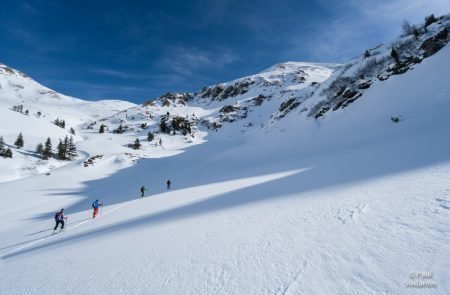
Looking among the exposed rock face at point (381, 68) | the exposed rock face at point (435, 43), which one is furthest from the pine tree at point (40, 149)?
the exposed rock face at point (435, 43)

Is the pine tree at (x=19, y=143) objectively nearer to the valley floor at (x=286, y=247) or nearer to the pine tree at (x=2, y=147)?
the pine tree at (x=2, y=147)

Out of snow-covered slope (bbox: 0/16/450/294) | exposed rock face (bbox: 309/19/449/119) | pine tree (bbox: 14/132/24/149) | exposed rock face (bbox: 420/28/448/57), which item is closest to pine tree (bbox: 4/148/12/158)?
pine tree (bbox: 14/132/24/149)

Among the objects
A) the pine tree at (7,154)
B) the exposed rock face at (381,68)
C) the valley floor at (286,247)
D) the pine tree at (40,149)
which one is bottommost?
the valley floor at (286,247)

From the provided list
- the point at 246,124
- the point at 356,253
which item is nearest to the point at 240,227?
the point at 356,253

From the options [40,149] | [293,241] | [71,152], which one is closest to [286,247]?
[293,241]

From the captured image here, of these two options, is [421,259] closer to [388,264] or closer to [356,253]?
[388,264]

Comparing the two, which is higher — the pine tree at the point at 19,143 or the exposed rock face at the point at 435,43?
the exposed rock face at the point at 435,43

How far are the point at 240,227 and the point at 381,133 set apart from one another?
66.0ft

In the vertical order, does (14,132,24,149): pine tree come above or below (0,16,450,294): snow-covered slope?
above

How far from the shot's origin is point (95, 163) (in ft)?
157

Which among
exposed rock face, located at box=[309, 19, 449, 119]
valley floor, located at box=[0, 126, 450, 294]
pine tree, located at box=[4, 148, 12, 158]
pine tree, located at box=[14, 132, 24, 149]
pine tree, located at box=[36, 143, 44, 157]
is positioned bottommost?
valley floor, located at box=[0, 126, 450, 294]

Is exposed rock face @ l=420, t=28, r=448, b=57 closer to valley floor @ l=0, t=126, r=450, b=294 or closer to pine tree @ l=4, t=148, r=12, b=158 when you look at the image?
valley floor @ l=0, t=126, r=450, b=294

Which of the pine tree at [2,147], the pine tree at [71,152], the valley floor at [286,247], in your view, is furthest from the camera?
the pine tree at [71,152]

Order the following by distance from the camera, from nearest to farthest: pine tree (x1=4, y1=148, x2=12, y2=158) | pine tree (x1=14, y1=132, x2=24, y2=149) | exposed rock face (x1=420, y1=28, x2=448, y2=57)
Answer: exposed rock face (x1=420, y1=28, x2=448, y2=57) → pine tree (x1=4, y1=148, x2=12, y2=158) → pine tree (x1=14, y1=132, x2=24, y2=149)
